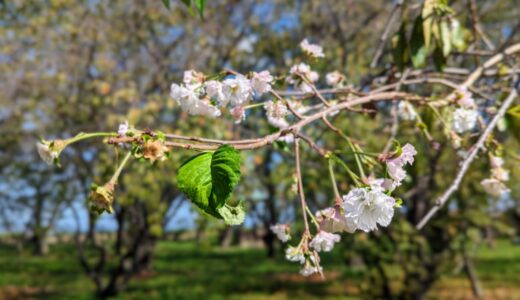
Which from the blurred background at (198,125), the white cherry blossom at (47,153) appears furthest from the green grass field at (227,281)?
the white cherry blossom at (47,153)

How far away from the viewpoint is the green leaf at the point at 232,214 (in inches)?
39.4

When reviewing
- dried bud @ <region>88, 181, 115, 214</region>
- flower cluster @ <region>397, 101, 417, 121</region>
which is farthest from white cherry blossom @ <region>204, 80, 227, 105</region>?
flower cluster @ <region>397, 101, 417, 121</region>

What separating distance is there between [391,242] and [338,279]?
591 centimetres

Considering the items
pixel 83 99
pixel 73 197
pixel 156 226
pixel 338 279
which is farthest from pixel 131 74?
pixel 338 279

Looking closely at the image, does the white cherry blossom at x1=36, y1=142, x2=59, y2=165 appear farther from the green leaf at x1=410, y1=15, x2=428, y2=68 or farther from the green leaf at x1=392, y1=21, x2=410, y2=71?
the green leaf at x1=392, y1=21, x2=410, y2=71

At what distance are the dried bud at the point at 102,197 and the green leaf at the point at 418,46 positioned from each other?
1197 mm

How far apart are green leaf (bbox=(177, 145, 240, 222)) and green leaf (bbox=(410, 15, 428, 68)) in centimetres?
112

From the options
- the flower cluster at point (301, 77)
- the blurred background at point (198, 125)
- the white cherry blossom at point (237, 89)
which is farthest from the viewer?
the blurred background at point (198, 125)

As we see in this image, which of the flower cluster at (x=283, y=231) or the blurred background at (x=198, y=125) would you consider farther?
the blurred background at (x=198, y=125)

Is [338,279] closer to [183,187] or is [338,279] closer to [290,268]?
[290,268]

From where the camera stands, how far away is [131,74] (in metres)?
10.2

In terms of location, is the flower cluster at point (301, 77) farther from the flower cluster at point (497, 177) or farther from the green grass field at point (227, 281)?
the green grass field at point (227, 281)

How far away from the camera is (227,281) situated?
41.6 feet

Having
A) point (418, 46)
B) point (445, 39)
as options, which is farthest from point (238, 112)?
point (445, 39)
